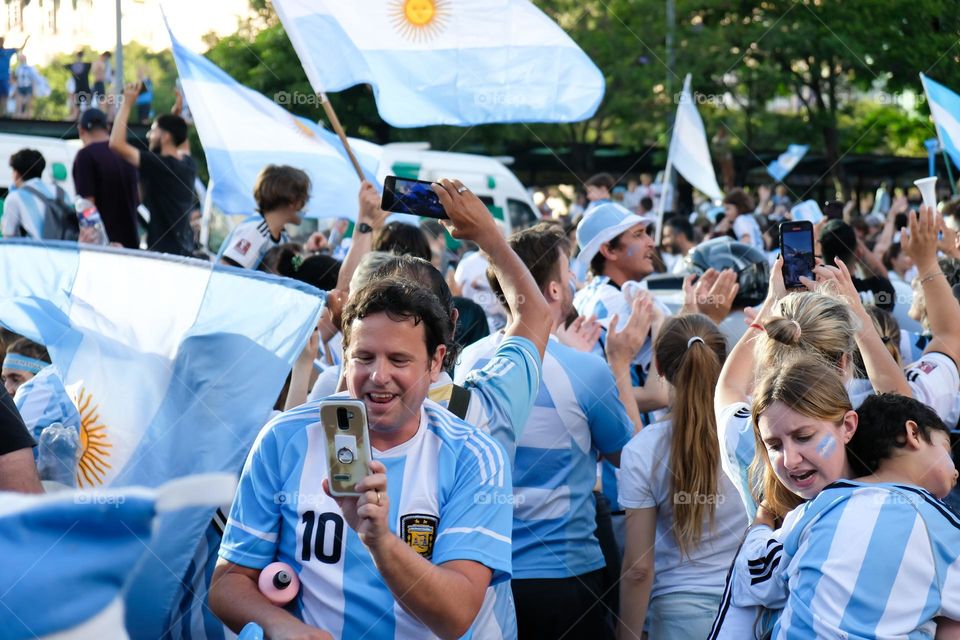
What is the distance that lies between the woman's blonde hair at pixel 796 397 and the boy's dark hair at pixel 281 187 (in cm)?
356

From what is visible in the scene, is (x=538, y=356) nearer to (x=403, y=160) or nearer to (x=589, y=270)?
(x=589, y=270)

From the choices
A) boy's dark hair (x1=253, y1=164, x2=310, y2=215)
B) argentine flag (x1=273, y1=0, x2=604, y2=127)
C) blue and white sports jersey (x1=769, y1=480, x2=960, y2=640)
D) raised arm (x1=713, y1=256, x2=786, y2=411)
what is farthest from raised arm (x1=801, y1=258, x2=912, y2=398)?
boy's dark hair (x1=253, y1=164, x2=310, y2=215)

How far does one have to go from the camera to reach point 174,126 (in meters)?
8.04

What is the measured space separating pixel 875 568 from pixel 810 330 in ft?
3.46

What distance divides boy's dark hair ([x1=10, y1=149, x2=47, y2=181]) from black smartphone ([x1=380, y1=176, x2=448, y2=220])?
612 cm

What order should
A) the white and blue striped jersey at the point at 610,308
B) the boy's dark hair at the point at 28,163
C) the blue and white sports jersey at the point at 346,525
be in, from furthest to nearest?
1. the boy's dark hair at the point at 28,163
2. the white and blue striped jersey at the point at 610,308
3. the blue and white sports jersey at the point at 346,525

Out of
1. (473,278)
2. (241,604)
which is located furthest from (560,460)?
(473,278)

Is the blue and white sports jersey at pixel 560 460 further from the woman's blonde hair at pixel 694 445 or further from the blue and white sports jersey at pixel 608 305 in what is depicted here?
the blue and white sports jersey at pixel 608 305

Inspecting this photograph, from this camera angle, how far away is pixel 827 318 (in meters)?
3.53

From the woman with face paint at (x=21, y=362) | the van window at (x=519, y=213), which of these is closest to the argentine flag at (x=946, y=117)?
the woman with face paint at (x=21, y=362)

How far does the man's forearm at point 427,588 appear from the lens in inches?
95.3

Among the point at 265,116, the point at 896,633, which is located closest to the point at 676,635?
the point at 896,633

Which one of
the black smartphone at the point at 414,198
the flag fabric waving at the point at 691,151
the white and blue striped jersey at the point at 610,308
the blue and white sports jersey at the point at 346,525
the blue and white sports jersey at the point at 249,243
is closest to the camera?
the blue and white sports jersey at the point at 346,525

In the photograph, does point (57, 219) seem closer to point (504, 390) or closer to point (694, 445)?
point (694, 445)
